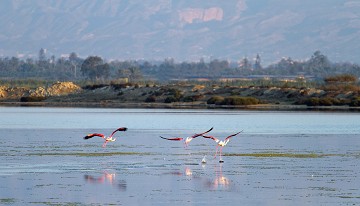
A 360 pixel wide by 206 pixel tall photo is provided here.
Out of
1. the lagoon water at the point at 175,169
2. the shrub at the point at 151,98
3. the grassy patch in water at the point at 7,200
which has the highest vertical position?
the grassy patch in water at the point at 7,200

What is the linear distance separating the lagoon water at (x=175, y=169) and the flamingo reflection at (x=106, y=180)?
2 cm

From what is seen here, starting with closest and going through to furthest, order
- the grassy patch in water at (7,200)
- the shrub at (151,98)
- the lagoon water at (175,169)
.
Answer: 1. the grassy patch in water at (7,200)
2. the lagoon water at (175,169)
3. the shrub at (151,98)

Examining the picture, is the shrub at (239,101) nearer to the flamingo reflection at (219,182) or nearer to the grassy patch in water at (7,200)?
the flamingo reflection at (219,182)

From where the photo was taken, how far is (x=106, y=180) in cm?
2483

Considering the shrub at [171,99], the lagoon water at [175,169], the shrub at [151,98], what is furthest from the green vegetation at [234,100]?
the lagoon water at [175,169]

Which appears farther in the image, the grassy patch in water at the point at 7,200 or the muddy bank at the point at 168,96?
the muddy bank at the point at 168,96

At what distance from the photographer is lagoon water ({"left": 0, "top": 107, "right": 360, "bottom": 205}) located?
21.8 m

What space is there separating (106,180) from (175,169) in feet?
11.1

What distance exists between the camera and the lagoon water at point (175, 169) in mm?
21812

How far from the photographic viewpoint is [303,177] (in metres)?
26.0

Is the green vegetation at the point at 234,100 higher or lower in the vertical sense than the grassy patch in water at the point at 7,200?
lower

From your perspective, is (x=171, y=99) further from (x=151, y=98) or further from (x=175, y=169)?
(x=175, y=169)

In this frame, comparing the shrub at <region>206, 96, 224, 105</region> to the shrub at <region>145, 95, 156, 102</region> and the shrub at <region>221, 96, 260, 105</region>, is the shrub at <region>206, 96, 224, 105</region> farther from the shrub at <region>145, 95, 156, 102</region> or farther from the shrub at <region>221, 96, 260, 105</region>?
the shrub at <region>145, 95, 156, 102</region>

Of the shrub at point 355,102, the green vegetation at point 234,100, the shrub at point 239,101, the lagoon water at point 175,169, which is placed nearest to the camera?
the lagoon water at point 175,169
